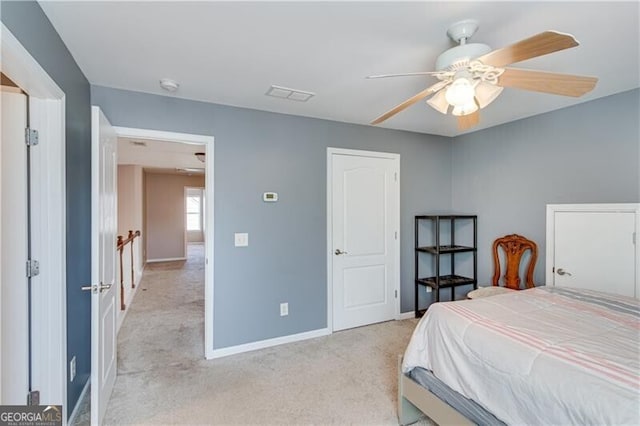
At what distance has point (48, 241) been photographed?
67.8 inches

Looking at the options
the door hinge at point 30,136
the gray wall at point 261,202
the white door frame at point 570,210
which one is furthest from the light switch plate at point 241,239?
the white door frame at point 570,210

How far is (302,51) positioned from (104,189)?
156cm

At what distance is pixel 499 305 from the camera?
195 cm

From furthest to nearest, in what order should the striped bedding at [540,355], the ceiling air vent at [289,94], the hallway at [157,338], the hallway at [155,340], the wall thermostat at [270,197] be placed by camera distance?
the wall thermostat at [270,197] → the ceiling air vent at [289,94] → the hallway at [157,338] → the hallway at [155,340] → the striped bedding at [540,355]

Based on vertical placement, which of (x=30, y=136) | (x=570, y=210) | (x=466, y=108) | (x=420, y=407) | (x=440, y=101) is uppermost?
(x=440, y=101)

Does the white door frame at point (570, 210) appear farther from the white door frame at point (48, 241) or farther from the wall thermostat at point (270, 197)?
the white door frame at point (48, 241)

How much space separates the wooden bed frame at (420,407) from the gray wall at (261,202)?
1518 millimetres

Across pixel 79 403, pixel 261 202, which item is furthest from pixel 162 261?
pixel 79 403

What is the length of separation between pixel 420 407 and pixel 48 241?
2.28 meters

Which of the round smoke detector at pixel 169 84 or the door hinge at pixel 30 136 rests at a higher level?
the round smoke detector at pixel 169 84

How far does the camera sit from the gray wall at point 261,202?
9.26ft

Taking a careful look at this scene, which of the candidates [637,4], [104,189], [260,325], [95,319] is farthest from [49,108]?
[637,4]

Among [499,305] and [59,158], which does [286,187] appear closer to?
[59,158]

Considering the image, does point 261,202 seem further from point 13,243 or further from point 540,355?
point 540,355
